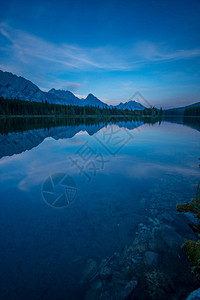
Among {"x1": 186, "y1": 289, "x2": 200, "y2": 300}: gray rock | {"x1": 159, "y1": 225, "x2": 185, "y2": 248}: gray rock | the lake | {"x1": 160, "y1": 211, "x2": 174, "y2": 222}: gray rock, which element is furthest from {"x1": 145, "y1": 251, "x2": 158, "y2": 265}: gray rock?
{"x1": 160, "y1": 211, "x2": 174, "y2": 222}: gray rock

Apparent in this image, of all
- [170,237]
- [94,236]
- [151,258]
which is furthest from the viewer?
[94,236]

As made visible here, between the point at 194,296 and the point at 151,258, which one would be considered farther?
the point at 151,258

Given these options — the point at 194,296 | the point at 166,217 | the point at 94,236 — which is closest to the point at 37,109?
the point at 94,236

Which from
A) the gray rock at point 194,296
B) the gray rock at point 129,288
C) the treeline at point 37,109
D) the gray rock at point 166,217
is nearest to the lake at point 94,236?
the gray rock at point 129,288

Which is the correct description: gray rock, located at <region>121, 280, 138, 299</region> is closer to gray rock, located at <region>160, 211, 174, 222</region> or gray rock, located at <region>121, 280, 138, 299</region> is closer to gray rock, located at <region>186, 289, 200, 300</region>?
gray rock, located at <region>186, 289, 200, 300</region>

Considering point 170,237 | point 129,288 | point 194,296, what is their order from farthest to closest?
point 170,237
point 129,288
point 194,296

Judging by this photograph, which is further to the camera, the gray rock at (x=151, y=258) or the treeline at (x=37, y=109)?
the treeline at (x=37, y=109)

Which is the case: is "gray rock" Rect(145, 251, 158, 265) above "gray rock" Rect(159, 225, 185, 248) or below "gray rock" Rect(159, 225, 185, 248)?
below

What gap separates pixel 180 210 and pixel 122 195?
3306mm

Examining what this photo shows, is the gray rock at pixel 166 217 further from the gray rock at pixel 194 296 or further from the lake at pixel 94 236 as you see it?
the gray rock at pixel 194 296

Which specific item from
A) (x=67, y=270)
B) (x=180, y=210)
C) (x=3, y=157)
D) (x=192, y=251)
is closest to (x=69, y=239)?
(x=67, y=270)

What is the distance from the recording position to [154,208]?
7805 millimetres

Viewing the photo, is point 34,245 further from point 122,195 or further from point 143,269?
point 122,195

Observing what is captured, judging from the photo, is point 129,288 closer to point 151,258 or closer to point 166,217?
point 151,258
